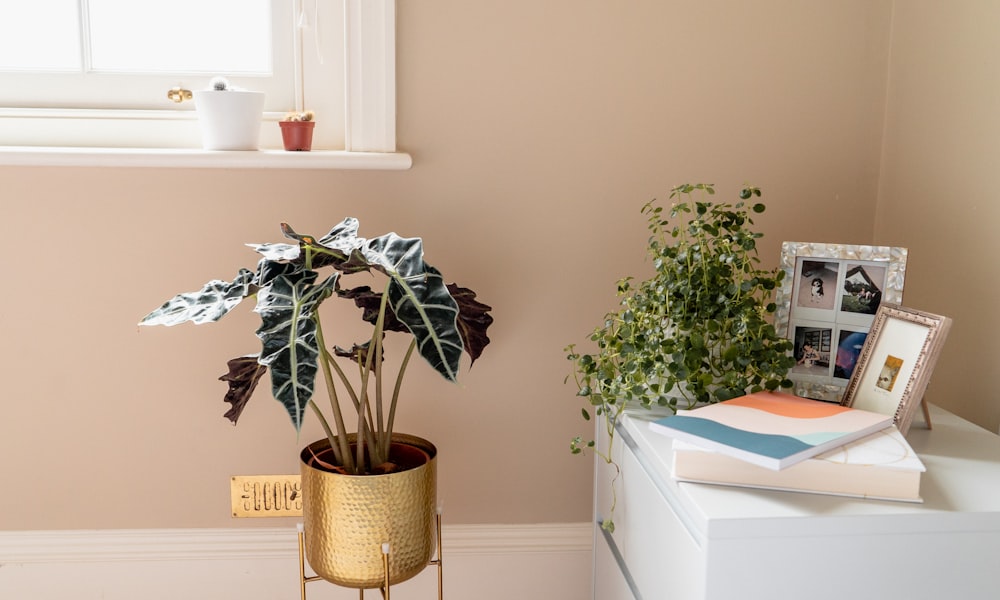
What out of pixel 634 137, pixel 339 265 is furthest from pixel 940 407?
pixel 339 265

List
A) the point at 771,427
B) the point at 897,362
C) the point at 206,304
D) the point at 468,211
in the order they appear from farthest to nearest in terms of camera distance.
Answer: the point at 468,211 < the point at 206,304 < the point at 897,362 < the point at 771,427

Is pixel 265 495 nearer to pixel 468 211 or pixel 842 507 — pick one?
pixel 468 211

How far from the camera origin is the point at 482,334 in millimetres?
1407

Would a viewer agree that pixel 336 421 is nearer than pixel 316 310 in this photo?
No

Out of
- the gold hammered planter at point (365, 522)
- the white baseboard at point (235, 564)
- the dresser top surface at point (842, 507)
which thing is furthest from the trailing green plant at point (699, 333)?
the white baseboard at point (235, 564)

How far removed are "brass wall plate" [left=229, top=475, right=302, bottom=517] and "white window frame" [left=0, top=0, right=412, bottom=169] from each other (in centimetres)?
62

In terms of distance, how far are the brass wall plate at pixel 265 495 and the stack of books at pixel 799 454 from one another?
2.92ft

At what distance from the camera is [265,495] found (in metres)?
1.65

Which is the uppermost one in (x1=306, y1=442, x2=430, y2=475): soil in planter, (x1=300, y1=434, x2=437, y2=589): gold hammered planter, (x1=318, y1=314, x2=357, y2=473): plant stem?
(x1=318, y1=314, x2=357, y2=473): plant stem

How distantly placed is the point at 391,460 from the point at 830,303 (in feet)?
2.57

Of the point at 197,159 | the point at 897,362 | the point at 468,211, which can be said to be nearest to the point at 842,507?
the point at 897,362

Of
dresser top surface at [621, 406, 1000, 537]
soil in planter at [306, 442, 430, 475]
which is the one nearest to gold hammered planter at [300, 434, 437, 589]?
soil in planter at [306, 442, 430, 475]

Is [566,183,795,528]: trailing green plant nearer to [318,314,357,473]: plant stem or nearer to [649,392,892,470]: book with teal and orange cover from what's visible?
[649,392,892,470]: book with teal and orange cover

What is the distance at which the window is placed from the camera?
1.60 metres
